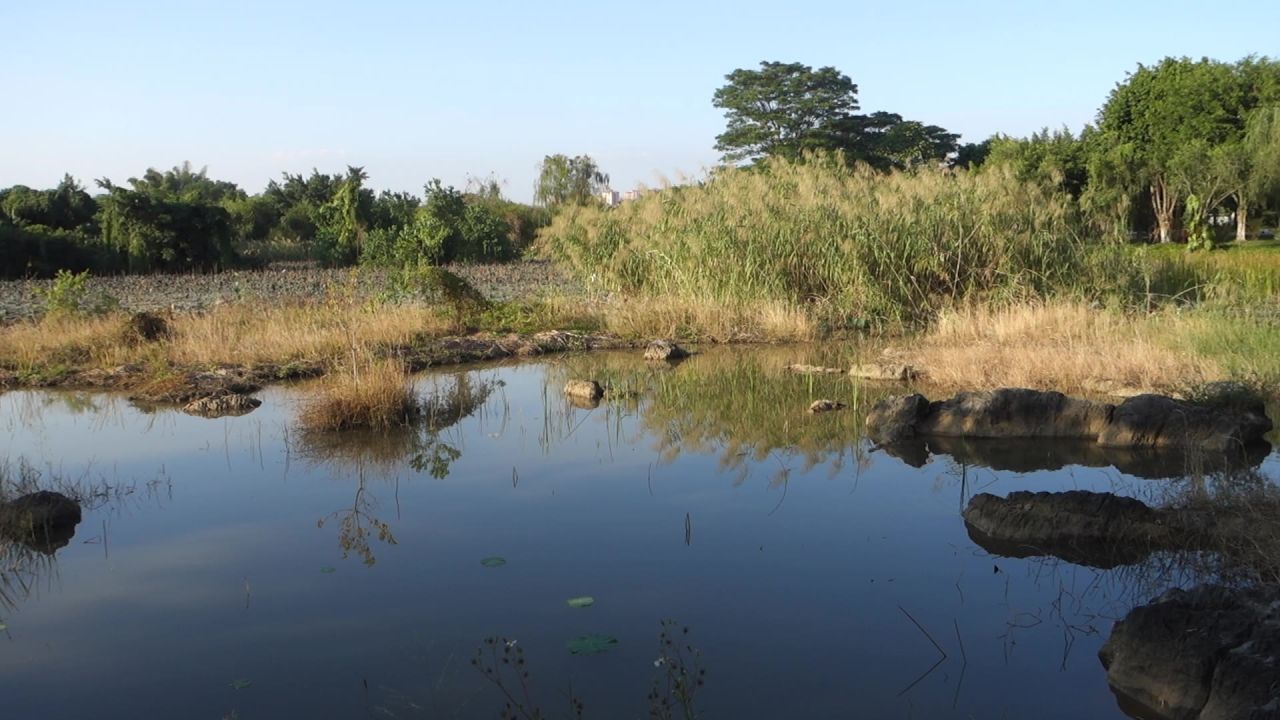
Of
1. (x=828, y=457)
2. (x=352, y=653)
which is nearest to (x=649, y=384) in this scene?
(x=828, y=457)

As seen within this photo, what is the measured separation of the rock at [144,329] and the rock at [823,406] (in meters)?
8.16

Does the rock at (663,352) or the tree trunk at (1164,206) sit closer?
the rock at (663,352)

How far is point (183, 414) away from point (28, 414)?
1566 millimetres

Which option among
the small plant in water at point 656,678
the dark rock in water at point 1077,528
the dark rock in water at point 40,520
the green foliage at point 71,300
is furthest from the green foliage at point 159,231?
the small plant in water at point 656,678

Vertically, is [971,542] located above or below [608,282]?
below

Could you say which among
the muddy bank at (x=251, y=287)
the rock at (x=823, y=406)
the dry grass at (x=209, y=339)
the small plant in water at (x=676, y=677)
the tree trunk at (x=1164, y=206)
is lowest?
the small plant in water at (x=676, y=677)

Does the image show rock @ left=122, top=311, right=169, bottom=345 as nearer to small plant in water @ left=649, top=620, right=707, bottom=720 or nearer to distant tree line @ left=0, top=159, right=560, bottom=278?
distant tree line @ left=0, top=159, right=560, bottom=278

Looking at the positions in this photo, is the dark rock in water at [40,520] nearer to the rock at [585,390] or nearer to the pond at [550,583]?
the pond at [550,583]

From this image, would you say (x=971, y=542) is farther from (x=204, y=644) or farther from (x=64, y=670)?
(x=64, y=670)

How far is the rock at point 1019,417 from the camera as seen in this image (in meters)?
9.04

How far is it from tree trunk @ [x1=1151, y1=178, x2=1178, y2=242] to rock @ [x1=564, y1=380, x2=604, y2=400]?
99.3 ft

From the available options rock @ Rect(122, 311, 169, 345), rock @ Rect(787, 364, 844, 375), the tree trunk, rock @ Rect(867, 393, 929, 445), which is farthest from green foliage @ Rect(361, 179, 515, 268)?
the tree trunk

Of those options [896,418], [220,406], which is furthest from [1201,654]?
[220,406]

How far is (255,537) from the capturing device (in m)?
6.93
